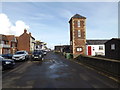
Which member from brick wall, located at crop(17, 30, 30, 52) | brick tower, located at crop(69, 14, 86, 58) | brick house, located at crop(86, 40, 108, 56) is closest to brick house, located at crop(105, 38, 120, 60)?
brick tower, located at crop(69, 14, 86, 58)

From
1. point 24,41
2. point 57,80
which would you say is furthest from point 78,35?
point 24,41

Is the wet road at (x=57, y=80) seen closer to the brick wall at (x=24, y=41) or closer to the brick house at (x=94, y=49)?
the brick house at (x=94, y=49)

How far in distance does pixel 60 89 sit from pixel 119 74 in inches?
201

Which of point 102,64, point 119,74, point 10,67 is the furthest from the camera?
point 10,67

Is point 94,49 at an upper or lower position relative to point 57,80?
upper

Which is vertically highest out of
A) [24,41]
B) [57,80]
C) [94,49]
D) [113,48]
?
[24,41]

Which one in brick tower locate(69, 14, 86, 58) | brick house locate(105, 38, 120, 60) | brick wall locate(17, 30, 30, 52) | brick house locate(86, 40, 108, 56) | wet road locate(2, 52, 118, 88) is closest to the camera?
wet road locate(2, 52, 118, 88)

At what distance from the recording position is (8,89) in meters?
7.50

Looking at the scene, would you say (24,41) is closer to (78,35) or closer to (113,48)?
(78,35)

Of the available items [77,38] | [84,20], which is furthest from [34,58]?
[84,20]

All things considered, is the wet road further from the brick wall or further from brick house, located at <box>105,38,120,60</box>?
the brick wall

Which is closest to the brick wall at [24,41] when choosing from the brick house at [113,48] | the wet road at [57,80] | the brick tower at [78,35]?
the brick tower at [78,35]

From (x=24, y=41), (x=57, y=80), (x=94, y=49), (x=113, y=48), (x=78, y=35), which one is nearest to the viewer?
(x=57, y=80)

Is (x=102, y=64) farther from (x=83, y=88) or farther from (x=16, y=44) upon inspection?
(x=16, y=44)
